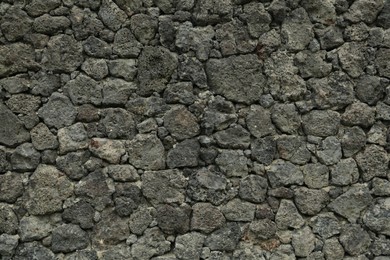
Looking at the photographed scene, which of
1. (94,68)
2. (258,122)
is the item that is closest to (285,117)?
(258,122)

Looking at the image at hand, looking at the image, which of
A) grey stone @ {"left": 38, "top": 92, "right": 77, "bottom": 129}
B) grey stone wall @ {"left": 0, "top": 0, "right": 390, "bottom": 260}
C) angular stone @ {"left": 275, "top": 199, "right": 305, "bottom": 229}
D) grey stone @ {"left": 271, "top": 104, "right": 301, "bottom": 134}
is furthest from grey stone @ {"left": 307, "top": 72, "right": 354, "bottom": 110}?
grey stone @ {"left": 38, "top": 92, "right": 77, "bottom": 129}

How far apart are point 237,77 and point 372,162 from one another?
3.69ft

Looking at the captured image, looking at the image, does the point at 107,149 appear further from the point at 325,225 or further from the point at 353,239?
the point at 353,239

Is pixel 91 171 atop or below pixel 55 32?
below

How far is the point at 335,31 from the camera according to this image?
11.8ft

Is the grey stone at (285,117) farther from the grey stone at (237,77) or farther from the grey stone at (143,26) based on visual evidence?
the grey stone at (143,26)

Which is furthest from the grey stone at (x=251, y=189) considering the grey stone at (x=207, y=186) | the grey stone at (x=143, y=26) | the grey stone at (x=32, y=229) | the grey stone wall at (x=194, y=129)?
the grey stone at (x=32, y=229)

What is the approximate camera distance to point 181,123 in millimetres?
3449

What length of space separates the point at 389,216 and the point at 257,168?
100 centimetres

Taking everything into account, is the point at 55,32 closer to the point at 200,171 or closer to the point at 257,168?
the point at 200,171

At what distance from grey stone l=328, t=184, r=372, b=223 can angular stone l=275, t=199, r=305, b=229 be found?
256 mm

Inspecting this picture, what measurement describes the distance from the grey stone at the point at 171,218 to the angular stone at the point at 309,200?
79 centimetres

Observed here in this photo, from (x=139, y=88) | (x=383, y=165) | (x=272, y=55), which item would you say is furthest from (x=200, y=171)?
(x=383, y=165)

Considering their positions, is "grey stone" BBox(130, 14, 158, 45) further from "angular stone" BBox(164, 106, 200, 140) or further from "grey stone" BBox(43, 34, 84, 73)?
"angular stone" BBox(164, 106, 200, 140)
